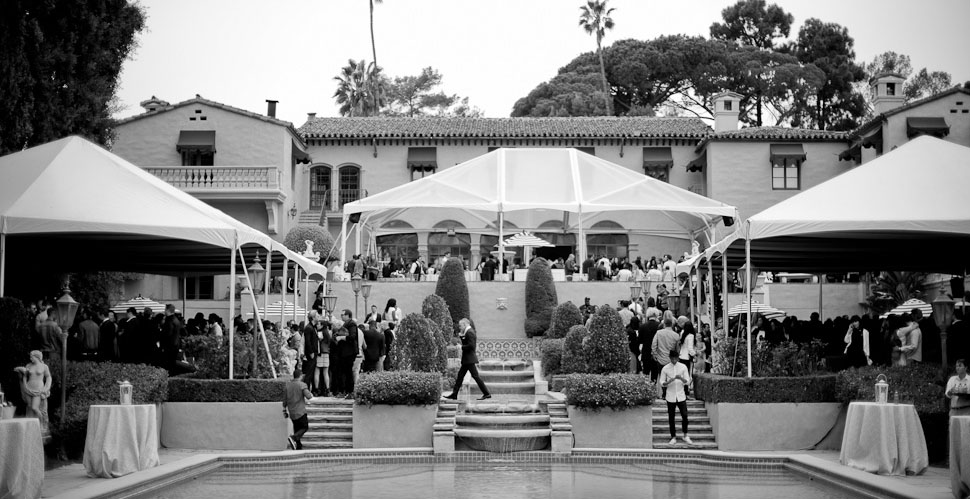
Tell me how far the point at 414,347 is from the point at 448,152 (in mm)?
25880

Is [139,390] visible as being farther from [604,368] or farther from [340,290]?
[340,290]

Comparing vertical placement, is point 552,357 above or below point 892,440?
above

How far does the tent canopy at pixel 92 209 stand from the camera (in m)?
15.3

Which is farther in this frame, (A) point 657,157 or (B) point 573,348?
(A) point 657,157

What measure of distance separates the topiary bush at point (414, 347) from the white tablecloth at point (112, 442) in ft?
20.0

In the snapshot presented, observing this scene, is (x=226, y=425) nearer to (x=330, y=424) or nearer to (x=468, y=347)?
(x=330, y=424)

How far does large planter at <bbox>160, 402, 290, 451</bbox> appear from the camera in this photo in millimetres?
16172

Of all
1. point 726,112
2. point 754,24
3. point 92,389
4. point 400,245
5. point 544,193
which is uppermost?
point 754,24

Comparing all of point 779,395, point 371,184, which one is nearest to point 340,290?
point 371,184

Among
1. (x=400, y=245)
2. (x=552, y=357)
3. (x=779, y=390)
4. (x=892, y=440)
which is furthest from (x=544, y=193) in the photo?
(x=892, y=440)

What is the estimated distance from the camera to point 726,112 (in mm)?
45438

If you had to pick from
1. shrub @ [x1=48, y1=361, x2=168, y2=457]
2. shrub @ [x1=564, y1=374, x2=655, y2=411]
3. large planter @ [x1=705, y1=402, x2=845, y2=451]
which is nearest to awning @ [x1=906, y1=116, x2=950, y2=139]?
large planter @ [x1=705, y1=402, x2=845, y2=451]

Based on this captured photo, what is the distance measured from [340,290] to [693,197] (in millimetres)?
10288

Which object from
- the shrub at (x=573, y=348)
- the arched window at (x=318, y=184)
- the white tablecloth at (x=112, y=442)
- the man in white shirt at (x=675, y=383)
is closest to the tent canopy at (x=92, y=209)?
the white tablecloth at (x=112, y=442)
